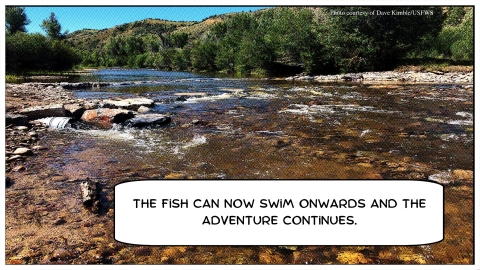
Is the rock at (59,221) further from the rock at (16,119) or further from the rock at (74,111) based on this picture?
the rock at (74,111)

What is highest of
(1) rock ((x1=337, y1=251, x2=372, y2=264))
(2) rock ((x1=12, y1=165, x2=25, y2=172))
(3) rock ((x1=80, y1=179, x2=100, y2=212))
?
(2) rock ((x1=12, y1=165, x2=25, y2=172))

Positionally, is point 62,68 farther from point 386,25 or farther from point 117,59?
point 117,59

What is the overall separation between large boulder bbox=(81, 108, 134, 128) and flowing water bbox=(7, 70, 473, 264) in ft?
1.83

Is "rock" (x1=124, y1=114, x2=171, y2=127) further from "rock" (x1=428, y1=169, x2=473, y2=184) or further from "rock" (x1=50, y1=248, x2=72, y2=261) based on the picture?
"rock" (x1=428, y1=169, x2=473, y2=184)

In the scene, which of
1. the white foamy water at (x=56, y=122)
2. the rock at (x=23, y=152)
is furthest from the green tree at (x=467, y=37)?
the white foamy water at (x=56, y=122)

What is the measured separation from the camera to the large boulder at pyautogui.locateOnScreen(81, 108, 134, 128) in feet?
20.8

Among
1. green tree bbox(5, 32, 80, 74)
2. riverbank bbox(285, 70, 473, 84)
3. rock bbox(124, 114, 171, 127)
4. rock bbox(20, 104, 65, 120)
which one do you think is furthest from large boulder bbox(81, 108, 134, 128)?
green tree bbox(5, 32, 80, 74)

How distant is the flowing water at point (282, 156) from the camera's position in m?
2.13

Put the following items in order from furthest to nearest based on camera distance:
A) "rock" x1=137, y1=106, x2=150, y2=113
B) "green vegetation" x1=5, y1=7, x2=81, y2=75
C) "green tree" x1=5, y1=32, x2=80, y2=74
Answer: "green tree" x1=5, y1=32, x2=80, y2=74, "green vegetation" x1=5, y1=7, x2=81, y2=75, "rock" x1=137, y1=106, x2=150, y2=113

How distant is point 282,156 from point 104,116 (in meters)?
4.08

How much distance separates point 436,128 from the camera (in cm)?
554

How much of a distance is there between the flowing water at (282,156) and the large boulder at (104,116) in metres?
0.56

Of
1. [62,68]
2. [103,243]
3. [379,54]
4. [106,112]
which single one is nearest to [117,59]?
[62,68]

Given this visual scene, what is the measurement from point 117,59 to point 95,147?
64444 millimetres
